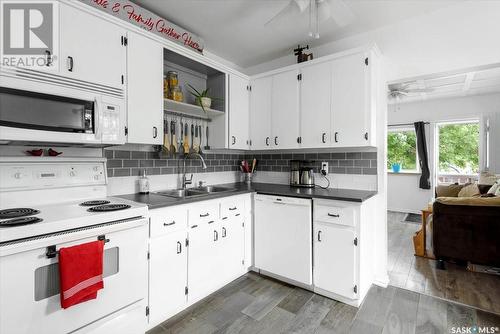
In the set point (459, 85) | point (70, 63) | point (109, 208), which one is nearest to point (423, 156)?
point (459, 85)

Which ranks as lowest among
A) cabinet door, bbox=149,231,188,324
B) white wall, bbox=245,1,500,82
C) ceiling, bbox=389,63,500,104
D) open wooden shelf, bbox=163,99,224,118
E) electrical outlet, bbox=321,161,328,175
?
cabinet door, bbox=149,231,188,324

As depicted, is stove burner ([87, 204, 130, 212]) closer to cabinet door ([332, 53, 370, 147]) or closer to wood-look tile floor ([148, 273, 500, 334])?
wood-look tile floor ([148, 273, 500, 334])

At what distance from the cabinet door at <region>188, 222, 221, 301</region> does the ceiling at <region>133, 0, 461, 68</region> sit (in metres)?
1.82

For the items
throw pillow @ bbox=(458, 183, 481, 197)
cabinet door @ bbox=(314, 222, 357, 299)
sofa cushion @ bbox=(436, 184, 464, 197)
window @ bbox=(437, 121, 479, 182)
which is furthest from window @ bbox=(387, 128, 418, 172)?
cabinet door @ bbox=(314, 222, 357, 299)

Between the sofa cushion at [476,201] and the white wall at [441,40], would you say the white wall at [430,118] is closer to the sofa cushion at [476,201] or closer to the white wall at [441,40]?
the sofa cushion at [476,201]

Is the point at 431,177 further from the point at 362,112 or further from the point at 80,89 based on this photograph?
the point at 80,89

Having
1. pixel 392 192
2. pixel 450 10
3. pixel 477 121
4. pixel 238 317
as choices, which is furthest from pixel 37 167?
pixel 477 121

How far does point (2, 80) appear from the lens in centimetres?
132

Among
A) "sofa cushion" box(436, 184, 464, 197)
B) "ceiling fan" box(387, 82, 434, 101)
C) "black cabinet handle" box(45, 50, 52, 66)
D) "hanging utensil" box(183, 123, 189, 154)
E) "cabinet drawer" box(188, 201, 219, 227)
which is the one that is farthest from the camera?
"ceiling fan" box(387, 82, 434, 101)

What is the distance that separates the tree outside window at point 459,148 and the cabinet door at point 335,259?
16.7ft

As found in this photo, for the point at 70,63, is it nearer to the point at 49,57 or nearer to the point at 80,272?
the point at 49,57

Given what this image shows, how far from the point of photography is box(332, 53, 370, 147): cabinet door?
230 cm

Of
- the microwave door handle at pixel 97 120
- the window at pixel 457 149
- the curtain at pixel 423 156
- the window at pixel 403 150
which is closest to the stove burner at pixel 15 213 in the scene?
the microwave door handle at pixel 97 120

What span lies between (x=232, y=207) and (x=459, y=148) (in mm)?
5827
